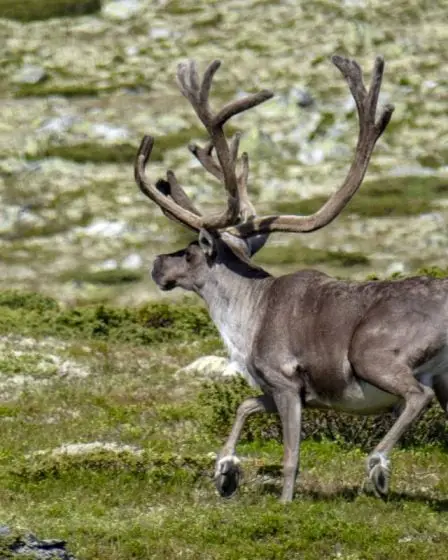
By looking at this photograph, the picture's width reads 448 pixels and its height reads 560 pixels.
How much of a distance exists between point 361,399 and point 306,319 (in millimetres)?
1014

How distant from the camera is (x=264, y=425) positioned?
16859mm

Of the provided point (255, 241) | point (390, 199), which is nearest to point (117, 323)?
point (255, 241)

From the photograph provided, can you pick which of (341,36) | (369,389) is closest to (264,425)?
(369,389)

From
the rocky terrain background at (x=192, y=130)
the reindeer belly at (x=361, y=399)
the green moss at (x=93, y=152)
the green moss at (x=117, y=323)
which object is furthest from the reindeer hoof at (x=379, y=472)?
the green moss at (x=93, y=152)

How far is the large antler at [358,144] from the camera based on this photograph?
542 inches

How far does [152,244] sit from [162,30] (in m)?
27.1

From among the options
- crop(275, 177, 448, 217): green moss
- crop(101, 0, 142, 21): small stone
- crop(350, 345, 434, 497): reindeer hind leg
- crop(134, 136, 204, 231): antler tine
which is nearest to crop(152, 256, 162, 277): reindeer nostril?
crop(134, 136, 204, 231): antler tine

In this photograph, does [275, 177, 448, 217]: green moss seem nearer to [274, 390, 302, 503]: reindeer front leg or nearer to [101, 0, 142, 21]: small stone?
[101, 0, 142, 21]: small stone

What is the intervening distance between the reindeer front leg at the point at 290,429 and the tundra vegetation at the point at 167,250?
12.9 inches

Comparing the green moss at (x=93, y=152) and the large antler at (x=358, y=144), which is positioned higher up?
the large antler at (x=358, y=144)

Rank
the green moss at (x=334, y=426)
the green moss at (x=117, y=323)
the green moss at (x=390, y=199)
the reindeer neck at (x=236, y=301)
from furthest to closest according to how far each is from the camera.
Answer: the green moss at (x=390, y=199), the green moss at (x=117, y=323), the green moss at (x=334, y=426), the reindeer neck at (x=236, y=301)

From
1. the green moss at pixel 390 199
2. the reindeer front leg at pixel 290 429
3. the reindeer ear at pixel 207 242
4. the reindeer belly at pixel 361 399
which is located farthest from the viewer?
the green moss at pixel 390 199

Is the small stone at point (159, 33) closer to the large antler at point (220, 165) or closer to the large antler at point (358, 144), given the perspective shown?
the large antler at point (220, 165)

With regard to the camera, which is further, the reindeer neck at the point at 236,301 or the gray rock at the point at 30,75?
the gray rock at the point at 30,75
